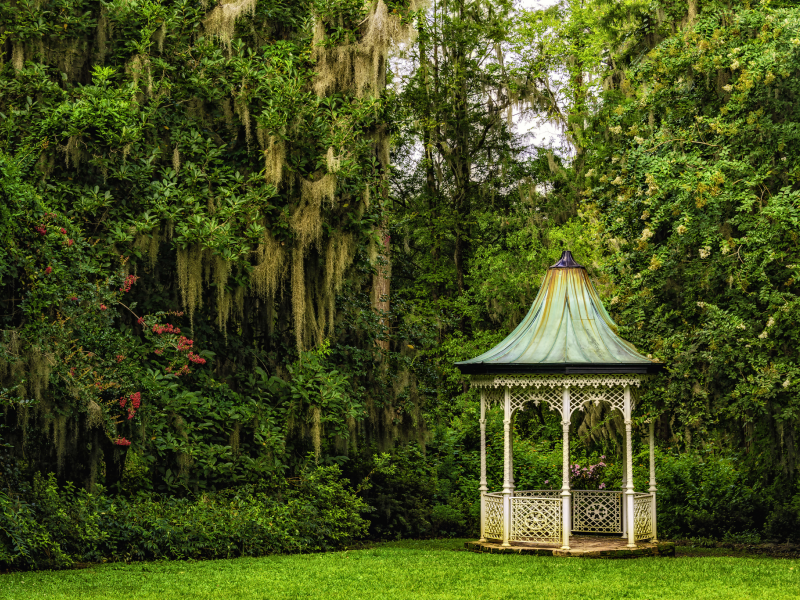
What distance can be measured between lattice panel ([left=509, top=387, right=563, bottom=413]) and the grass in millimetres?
2052

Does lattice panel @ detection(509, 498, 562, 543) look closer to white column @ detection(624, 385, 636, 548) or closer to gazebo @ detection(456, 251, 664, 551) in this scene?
gazebo @ detection(456, 251, 664, 551)

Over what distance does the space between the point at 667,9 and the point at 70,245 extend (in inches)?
421

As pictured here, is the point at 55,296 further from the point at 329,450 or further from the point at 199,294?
the point at 329,450

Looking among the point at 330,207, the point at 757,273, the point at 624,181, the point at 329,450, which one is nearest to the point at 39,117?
the point at 330,207

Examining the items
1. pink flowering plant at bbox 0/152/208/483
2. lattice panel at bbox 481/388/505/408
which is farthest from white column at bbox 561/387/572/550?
pink flowering plant at bbox 0/152/208/483

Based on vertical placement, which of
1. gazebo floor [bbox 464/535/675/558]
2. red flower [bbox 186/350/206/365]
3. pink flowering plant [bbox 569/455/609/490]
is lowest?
gazebo floor [bbox 464/535/675/558]

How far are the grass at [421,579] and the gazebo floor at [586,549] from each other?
1.06 ft

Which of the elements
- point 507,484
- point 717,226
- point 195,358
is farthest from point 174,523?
point 717,226

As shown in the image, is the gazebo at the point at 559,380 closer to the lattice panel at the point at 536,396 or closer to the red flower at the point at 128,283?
the lattice panel at the point at 536,396

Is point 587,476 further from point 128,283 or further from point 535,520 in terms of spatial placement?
point 128,283

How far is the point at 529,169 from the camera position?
2575cm

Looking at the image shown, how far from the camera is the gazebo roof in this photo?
489 inches

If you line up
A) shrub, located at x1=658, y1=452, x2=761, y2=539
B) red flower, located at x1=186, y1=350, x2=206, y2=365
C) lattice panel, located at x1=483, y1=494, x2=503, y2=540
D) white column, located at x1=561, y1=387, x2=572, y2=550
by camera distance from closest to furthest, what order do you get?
white column, located at x1=561, y1=387, x2=572, y2=550 < red flower, located at x1=186, y1=350, x2=206, y2=365 < lattice panel, located at x1=483, y1=494, x2=503, y2=540 < shrub, located at x1=658, y1=452, x2=761, y2=539

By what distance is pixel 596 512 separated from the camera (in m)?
14.5
